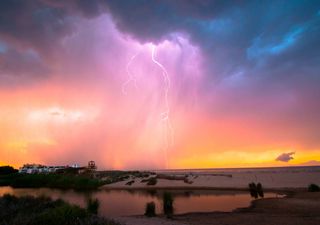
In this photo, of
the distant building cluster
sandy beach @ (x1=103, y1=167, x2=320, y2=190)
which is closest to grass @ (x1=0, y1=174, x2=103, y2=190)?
sandy beach @ (x1=103, y1=167, x2=320, y2=190)

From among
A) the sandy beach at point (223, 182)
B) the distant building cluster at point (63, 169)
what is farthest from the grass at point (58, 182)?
the distant building cluster at point (63, 169)

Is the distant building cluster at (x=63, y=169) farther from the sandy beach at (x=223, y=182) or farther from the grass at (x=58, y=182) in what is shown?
the sandy beach at (x=223, y=182)

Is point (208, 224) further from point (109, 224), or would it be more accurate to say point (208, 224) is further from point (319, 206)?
point (319, 206)

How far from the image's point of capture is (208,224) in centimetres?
1582

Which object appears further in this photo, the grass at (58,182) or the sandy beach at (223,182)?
the grass at (58,182)

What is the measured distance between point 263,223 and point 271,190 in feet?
81.1

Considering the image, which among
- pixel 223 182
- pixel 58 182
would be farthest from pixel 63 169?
pixel 223 182

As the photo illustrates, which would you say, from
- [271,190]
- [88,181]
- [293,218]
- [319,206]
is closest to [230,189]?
[271,190]

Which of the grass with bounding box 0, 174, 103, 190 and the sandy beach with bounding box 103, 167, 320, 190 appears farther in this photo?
the grass with bounding box 0, 174, 103, 190

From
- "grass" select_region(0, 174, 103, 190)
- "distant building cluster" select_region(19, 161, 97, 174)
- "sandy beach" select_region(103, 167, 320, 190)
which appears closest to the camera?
"sandy beach" select_region(103, 167, 320, 190)

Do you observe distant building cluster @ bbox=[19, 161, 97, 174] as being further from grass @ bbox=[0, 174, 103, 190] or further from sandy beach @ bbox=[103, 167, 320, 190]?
sandy beach @ bbox=[103, 167, 320, 190]

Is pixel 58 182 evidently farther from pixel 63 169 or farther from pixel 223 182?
pixel 63 169

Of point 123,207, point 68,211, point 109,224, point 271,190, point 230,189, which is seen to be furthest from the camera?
point 230,189

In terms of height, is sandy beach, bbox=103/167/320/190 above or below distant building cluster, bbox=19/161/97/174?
below
